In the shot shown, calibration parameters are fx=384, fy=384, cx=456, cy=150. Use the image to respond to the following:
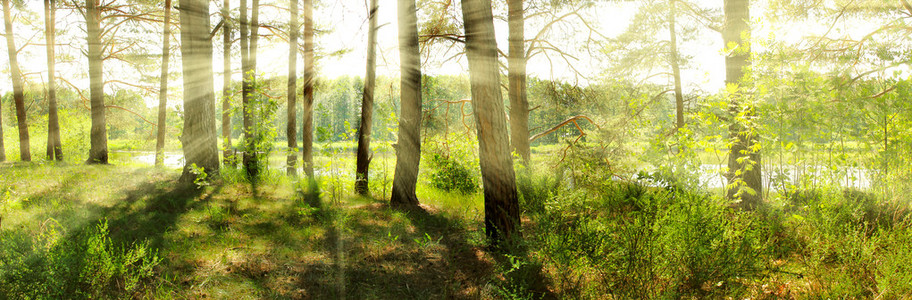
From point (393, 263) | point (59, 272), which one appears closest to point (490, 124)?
point (393, 263)

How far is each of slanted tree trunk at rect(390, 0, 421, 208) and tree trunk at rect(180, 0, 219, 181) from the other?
311cm

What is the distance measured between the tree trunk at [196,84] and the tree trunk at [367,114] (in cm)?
231

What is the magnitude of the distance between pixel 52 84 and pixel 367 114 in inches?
520

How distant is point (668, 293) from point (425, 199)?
440 cm

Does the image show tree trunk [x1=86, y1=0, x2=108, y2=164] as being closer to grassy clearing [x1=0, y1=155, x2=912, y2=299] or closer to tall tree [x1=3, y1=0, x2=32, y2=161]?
tall tree [x1=3, y1=0, x2=32, y2=161]

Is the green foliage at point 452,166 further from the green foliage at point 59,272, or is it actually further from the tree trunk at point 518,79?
the green foliage at point 59,272

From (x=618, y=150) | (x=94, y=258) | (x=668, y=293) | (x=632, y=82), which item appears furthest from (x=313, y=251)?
(x=632, y=82)

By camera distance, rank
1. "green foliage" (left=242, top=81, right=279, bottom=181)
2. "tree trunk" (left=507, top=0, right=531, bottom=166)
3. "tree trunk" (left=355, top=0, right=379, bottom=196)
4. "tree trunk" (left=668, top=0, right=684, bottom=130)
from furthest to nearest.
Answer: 1. "tree trunk" (left=668, top=0, right=684, bottom=130)
2. "tree trunk" (left=507, top=0, right=531, bottom=166)
3. "tree trunk" (left=355, top=0, right=379, bottom=196)
4. "green foliage" (left=242, top=81, right=279, bottom=181)

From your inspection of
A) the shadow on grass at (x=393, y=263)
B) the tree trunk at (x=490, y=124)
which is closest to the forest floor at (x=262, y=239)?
the shadow on grass at (x=393, y=263)

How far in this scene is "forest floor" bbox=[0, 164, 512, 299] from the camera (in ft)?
9.65

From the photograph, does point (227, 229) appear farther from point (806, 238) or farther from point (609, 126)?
point (609, 126)

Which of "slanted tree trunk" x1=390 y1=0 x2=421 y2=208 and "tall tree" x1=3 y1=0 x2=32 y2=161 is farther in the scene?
"tall tree" x1=3 y1=0 x2=32 y2=161

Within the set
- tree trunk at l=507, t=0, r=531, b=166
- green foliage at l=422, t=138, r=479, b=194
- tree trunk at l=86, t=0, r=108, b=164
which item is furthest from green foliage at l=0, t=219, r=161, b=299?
tree trunk at l=86, t=0, r=108, b=164

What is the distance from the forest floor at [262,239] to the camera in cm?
294
